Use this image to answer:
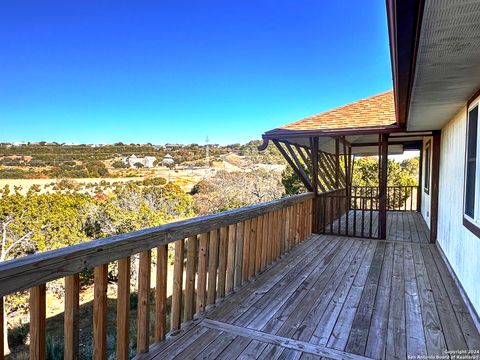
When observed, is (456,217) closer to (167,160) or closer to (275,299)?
(275,299)

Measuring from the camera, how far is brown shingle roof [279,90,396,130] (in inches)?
223

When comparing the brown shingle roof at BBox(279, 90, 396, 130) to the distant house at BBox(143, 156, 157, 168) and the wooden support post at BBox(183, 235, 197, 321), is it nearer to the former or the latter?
the wooden support post at BBox(183, 235, 197, 321)

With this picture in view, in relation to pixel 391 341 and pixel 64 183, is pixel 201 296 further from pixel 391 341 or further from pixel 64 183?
pixel 64 183

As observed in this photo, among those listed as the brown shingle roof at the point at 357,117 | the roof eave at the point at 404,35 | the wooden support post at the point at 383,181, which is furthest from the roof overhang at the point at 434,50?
the brown shingle roof at the point at 357,117

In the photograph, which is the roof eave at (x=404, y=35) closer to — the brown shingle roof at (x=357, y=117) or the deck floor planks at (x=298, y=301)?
the deck floor planks at (x=298, y=301)

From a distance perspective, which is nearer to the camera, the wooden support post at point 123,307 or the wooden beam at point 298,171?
the wooden support post at point 123,307

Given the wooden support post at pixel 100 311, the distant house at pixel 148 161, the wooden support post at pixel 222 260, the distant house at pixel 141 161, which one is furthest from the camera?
the distant house at pixel 141 161

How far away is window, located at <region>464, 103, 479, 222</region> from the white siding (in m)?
0.20

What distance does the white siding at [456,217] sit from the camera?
8.84 ft

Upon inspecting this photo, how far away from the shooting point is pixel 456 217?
359 cm

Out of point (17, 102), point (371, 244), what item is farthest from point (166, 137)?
point (371, 244)

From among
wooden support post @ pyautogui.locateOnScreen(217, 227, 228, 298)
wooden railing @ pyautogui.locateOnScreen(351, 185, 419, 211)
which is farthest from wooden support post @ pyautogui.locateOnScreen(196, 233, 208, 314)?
wooden railing @ pyautogui.locateOnScreen(351, 185, 419, 211)

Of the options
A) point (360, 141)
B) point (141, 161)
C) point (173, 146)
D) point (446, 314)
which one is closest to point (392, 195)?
point (360, 141)

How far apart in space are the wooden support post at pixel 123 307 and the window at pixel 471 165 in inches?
120
